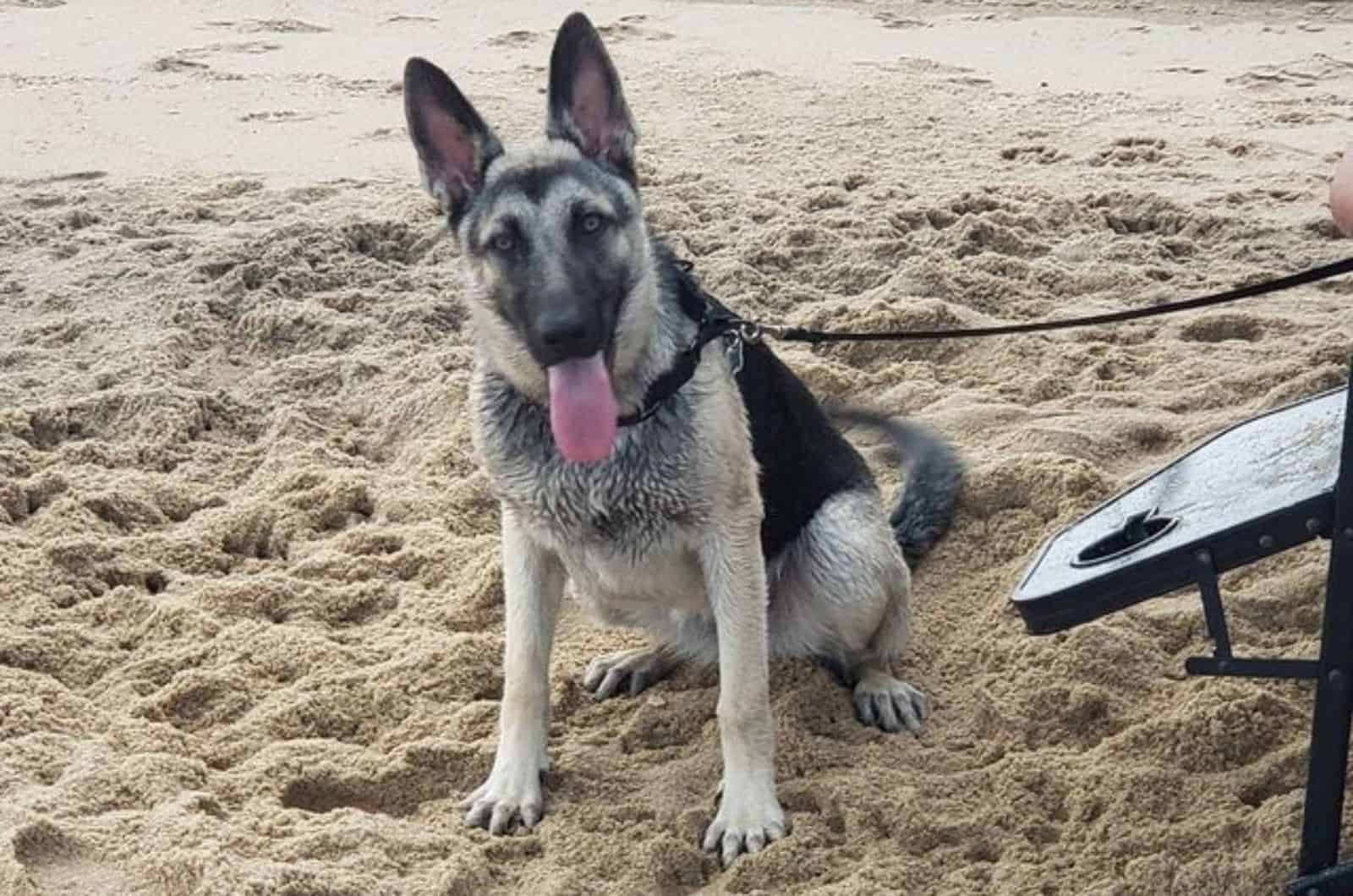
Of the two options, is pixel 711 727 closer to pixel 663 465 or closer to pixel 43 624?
pixel 663 465

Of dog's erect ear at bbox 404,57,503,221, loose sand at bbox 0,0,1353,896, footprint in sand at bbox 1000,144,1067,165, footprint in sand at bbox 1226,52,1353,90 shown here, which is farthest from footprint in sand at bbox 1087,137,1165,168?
dog's erect ear at bbox 404,57,503,221

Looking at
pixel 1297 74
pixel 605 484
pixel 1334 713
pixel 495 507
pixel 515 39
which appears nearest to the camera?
pixel 1334 713

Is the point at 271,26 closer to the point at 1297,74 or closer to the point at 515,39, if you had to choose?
the point at 515,39

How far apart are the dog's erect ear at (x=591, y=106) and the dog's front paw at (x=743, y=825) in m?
1.40

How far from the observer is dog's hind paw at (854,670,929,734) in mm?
4281

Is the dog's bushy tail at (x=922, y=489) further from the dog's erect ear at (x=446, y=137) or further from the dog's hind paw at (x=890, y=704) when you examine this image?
the dog's erect ear at (x=446, y=137)

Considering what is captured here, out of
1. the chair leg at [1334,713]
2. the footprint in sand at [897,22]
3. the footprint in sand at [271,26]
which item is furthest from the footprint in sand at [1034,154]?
the footprint in sand at [271,26]

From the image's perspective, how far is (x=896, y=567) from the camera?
14.2 feet

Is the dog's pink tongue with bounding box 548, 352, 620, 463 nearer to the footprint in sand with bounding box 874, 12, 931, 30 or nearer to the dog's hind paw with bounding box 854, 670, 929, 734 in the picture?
the dog's hind paw with bounding box 854, 670, 929, 734

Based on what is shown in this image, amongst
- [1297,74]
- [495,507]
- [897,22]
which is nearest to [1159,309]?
[495,507]

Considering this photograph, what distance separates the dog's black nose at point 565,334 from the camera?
3.60m

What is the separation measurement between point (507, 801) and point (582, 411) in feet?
3.03

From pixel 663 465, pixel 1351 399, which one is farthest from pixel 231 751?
pixel 1351 399

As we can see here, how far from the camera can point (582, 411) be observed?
369 centimetres
